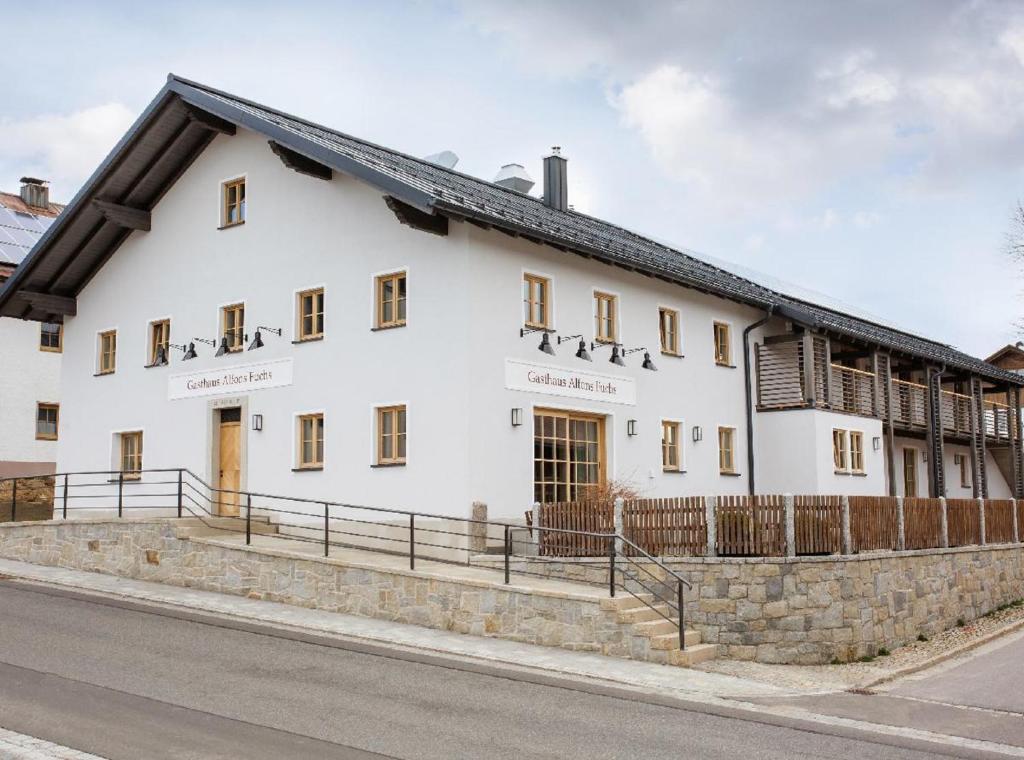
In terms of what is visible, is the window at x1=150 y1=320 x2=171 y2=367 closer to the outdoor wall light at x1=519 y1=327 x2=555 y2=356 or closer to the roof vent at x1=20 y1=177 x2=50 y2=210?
the outdoor wall light at x1=519 y1=327 x2=555 y2=356

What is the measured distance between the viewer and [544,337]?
787 inches

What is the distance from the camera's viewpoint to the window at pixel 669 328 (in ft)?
76.5

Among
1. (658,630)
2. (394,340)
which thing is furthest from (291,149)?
(658,630)

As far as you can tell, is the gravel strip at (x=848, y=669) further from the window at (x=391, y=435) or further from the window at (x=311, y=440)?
the window at (x=311, y=440)

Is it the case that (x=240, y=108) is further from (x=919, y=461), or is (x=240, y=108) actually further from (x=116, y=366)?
(x=919, y=461)

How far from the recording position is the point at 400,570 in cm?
1577

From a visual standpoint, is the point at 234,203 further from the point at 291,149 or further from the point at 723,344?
the point at 723,344

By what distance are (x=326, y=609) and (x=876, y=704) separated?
7776 millimetres

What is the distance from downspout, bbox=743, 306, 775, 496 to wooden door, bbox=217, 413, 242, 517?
1100 cm

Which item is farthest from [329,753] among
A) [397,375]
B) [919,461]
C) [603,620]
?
[919,461]

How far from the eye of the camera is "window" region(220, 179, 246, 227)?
894 inches

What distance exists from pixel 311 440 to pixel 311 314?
238cm

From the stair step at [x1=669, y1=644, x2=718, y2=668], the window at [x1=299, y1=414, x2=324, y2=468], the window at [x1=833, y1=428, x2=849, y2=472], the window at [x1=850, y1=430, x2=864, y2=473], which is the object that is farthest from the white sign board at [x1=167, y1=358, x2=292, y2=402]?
the window at [x1=850, y1=430, x2=864, y2=473]

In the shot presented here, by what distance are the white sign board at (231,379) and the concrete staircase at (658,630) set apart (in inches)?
363
